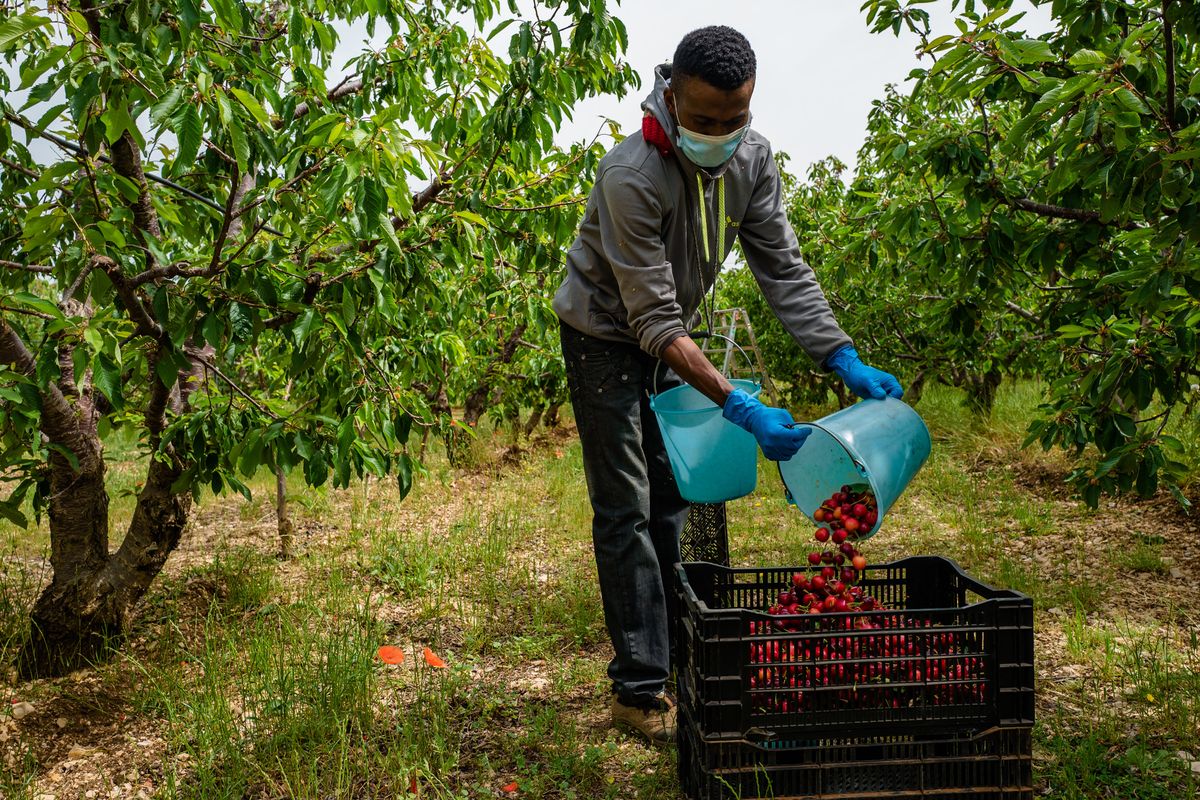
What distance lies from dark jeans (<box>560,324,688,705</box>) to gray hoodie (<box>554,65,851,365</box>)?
0.09m

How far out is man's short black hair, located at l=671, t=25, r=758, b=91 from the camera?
2.02 meters

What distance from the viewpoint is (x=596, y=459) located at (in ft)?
7.89

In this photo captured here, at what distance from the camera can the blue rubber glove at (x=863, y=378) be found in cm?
212

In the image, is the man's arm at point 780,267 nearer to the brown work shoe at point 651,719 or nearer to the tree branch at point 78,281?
the brown work shoe at point 651,719

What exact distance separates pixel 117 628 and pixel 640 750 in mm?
1960

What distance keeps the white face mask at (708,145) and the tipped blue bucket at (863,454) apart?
707mm

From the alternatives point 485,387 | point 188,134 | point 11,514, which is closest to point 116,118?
point 188,134

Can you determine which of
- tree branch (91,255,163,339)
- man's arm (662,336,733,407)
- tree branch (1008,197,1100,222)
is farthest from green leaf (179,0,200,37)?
tree branch (1008,197,1100,222)

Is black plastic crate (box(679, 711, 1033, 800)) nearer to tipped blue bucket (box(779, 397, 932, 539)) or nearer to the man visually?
tipped blue bucket (box(779, 397, 932, 539))

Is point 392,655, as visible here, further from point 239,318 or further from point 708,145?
point 708,145

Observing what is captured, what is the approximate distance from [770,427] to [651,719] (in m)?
0.95

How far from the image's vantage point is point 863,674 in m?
1.75

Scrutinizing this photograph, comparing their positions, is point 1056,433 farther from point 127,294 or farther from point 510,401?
point 510,401

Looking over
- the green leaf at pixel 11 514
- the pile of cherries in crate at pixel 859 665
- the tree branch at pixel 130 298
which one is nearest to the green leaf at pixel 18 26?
the tree branch at pixel 130 298
